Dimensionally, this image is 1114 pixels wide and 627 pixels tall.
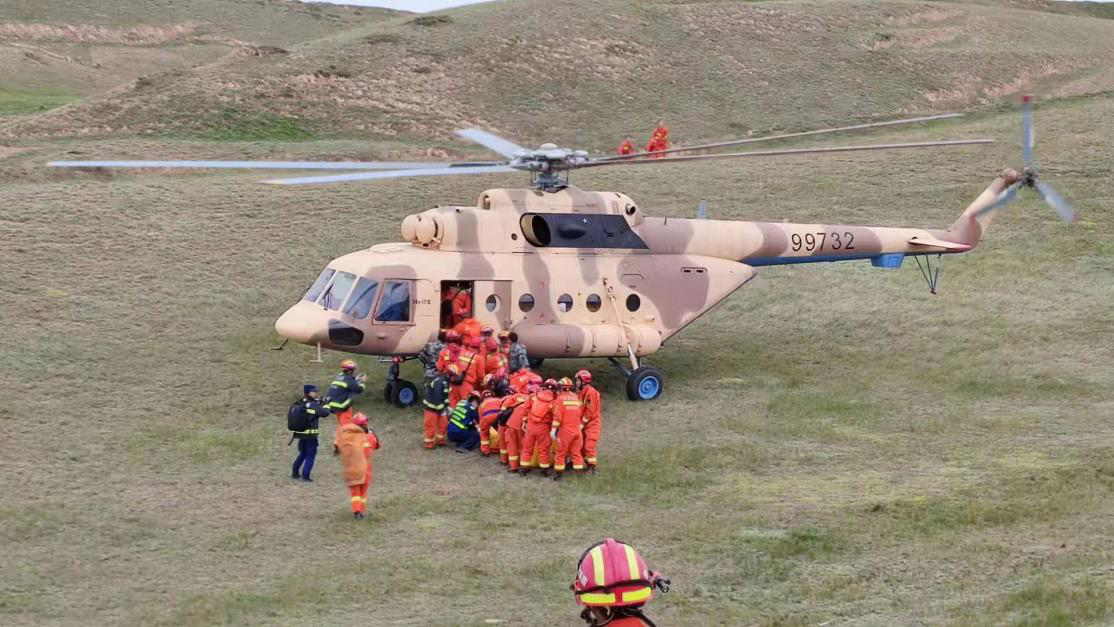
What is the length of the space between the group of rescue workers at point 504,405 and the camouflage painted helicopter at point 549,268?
2.19 feet

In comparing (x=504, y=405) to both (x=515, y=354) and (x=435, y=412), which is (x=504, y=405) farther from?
(x=515, y=354)

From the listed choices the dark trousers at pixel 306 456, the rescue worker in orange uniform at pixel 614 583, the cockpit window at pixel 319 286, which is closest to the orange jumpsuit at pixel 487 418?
the dark trousers at pixel 306 456

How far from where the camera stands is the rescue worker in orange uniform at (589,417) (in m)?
16.3

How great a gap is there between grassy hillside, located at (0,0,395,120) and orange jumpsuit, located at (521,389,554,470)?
40138 millimetres

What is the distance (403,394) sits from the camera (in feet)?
64.5

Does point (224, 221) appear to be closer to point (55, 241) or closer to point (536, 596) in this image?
point (55, 241)

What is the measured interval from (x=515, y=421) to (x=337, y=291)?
4.05m

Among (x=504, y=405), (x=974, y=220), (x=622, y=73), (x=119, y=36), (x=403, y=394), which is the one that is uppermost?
(x=119, y=36)

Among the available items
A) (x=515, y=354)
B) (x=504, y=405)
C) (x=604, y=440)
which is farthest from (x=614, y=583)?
(x=515, y=354)

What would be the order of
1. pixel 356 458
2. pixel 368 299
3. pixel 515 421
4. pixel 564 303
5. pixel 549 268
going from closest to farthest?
pixel 356 458
pixel 515 421
pixel 368 299
pixel 549 268
pixel 564 303

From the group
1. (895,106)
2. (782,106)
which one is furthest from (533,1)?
(895,106)

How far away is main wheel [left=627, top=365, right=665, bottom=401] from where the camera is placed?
2003cm

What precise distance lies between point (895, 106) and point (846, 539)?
3785cm

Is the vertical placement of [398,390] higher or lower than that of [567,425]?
lower
